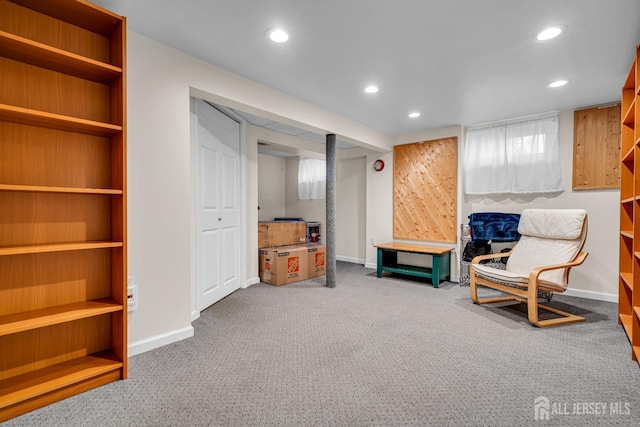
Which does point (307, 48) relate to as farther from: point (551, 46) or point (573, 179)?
point (573, 179)

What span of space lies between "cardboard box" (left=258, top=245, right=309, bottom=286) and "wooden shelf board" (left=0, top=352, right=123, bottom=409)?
234 cm

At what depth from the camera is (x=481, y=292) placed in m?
3.82

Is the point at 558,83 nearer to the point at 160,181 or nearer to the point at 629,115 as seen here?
the point at 629,115

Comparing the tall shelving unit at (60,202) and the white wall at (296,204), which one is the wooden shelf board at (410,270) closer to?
the white wall at (296,204)

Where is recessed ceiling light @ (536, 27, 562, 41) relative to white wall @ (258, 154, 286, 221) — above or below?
above

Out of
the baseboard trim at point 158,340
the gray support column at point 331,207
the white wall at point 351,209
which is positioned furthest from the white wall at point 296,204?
the baseboard trim at point 158,340

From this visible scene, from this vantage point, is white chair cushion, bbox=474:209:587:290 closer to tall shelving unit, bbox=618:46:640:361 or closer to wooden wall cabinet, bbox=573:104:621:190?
tall shelving unit, bbox=618:46:640:361

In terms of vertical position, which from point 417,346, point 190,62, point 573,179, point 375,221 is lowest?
point 417,346

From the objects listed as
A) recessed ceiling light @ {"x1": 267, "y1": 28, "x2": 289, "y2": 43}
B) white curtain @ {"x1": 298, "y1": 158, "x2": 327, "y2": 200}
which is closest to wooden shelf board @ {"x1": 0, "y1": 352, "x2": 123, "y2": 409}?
recessed ceiling light @ {"x1": 267, "y1": 28, "x2": 289, "y2": 43}

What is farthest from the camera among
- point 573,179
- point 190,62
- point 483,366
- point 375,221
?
point 375,221

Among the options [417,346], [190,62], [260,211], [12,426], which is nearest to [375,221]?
[260,211]

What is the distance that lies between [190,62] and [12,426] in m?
2.54

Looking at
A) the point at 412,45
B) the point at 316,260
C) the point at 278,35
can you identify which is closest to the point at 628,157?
the point at 412,45

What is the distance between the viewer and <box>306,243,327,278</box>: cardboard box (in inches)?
180
